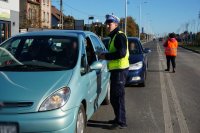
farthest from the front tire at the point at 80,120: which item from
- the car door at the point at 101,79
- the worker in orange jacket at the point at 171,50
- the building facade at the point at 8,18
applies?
the building facade at the point at 8,18

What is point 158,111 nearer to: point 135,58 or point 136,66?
point 136,66

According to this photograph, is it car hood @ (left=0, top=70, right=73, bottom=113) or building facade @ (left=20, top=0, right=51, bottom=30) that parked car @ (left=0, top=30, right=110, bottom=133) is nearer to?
car hood @ (left=0, top=70, right=73, bottom=113)

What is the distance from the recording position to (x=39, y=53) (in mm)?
5992

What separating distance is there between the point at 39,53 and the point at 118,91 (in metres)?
1.43

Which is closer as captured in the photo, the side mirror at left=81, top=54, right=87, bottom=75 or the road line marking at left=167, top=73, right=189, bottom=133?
the side mirror at left=81, top=54, right=87, bottom=75

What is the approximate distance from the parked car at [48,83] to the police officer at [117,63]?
11.7 inches

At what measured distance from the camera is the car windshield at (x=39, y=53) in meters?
5.59

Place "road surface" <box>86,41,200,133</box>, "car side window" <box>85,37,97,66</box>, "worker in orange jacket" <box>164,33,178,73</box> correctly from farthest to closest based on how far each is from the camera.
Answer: "worker in orange jacket" <box>164,33,178,73</box>
"car side window" <box>85,37,97,66</box>
"road surface" <box>86,41,200,133</box>

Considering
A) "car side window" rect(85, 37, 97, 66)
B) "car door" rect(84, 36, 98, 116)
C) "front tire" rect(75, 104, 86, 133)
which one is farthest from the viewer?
"car side window" rect(85, 37, 97, 66)

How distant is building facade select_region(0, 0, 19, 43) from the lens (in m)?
26.4

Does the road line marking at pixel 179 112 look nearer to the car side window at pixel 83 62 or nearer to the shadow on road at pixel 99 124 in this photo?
the shadow on road at pixel 99 124

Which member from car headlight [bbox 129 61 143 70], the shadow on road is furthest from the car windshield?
car headlight [bbox 129 61 143 70]

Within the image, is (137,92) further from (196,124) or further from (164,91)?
A: (196,124)

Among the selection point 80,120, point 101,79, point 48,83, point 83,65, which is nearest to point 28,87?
point 48,83
